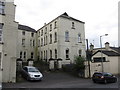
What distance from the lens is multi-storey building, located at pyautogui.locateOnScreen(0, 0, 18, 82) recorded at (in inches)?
810

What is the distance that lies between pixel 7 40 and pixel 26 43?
24105 millimetres

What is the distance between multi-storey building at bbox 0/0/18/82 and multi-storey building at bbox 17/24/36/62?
68.7ft

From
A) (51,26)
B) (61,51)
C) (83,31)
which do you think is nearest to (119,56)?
(83,31)

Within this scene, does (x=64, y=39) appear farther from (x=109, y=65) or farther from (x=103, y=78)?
(x=103, y=78)

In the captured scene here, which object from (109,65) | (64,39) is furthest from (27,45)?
(109,65)

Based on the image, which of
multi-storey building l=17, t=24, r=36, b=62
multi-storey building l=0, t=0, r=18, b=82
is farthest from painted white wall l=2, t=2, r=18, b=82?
multi-storey building l=17, t=24, r=36, b=62

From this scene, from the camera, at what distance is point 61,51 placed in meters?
35.2

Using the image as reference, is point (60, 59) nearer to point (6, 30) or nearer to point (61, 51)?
point (61, 51)

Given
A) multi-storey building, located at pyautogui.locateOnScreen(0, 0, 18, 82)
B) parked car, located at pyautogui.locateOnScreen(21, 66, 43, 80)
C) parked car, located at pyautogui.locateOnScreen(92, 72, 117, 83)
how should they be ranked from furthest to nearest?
parked car, located at pyautogui.locateOnScreen(92, 72, 117, 83) < parked car, located at pyautogui.locateOnScreen(21, 66, 43, 80) < multi-storey building, located at pyautogui.locateOnScreen(0, 0, 18, 82)

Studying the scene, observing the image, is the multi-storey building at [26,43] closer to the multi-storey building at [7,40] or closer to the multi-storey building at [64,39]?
the multi-storey building at [64,39]

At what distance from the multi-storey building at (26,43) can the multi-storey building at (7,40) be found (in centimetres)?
2093

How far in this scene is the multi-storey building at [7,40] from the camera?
67.5 ft

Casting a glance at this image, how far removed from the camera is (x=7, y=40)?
21.3 meters

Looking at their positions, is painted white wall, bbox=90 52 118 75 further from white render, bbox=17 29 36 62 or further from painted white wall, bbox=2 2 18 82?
white render, bbox=17 29 36 62
